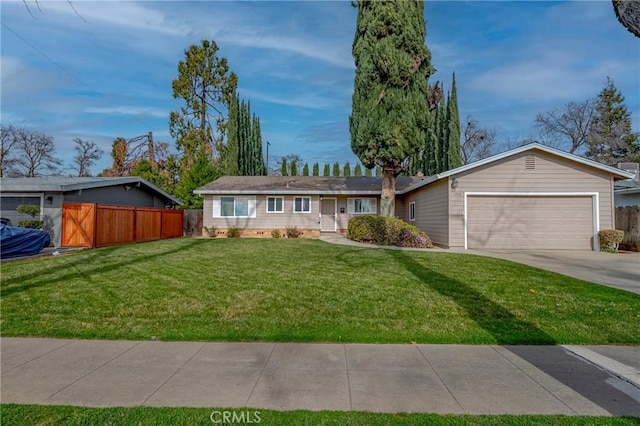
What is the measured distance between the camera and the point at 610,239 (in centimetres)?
1257

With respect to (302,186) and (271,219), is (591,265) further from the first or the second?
(271,219)

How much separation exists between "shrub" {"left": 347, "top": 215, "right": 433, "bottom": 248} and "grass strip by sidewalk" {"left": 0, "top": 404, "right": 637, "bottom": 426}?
1170 cm

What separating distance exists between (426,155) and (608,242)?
18.5 meters

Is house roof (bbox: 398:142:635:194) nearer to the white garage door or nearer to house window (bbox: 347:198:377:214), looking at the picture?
the white garage door

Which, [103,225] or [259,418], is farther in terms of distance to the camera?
[103,225]

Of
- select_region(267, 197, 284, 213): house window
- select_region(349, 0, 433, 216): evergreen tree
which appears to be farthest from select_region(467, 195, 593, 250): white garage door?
select_region(267, 197, 284, 213): house window

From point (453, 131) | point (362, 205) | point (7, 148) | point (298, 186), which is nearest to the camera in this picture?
point (298, 186)

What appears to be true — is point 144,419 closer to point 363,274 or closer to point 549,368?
point 549,368

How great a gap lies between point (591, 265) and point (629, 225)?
618 cm

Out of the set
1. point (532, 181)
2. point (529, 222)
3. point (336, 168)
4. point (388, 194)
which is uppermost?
point (336, 168)

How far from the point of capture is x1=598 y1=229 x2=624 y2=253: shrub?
41.2ft

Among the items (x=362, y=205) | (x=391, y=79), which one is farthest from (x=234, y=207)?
(x=391, y=79)

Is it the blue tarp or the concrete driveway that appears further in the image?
the blue tarp

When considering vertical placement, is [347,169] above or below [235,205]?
above
